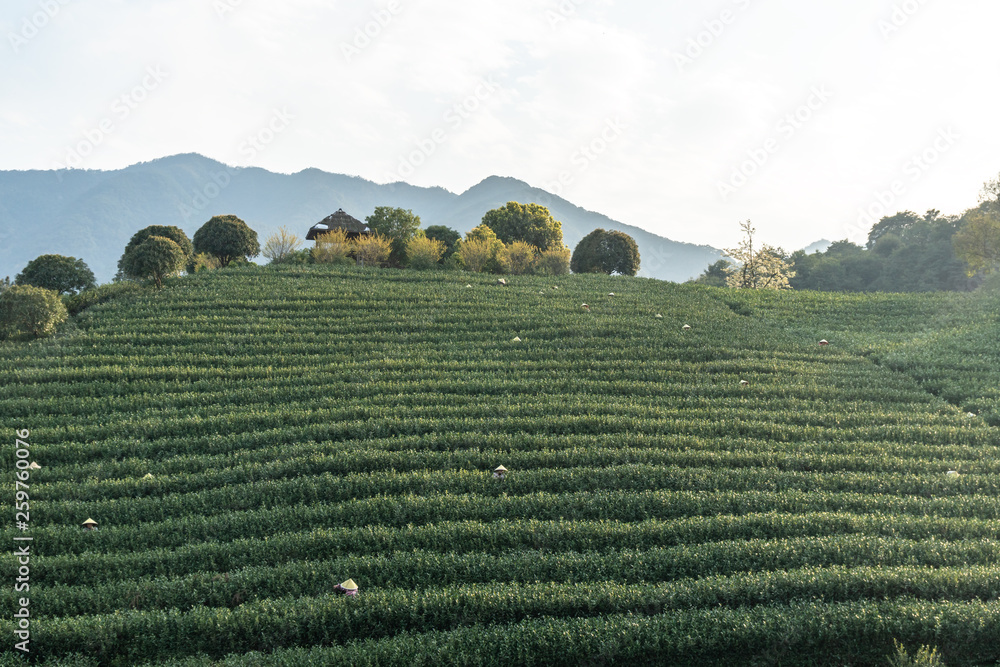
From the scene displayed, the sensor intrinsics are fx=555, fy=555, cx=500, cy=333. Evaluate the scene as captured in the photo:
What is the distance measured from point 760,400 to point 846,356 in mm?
6198

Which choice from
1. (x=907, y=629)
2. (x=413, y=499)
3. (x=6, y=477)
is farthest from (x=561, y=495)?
(x=6, y=477)

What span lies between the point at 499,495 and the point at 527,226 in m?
50.1

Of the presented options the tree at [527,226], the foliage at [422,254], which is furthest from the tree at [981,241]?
the foliage at [422,254]

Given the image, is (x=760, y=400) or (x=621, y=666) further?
(x=760, y=400)

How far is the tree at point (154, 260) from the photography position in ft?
80.2

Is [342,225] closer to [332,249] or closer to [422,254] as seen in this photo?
[332,249]

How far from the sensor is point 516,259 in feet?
147

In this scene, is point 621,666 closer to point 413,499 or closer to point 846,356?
point 413,499

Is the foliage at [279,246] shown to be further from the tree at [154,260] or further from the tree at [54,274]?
the tree at [154,260]

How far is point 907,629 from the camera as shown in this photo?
19.2ft

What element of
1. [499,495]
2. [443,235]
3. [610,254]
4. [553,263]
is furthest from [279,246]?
[499,495]

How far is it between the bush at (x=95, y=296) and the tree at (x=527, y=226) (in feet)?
122

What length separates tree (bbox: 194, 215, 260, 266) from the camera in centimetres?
3975

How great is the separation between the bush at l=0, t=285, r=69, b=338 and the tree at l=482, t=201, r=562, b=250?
41772mm
